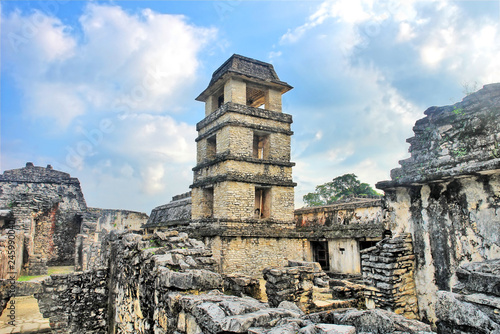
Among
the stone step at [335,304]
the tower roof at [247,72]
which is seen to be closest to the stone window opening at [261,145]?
the tower roof at [247,72]

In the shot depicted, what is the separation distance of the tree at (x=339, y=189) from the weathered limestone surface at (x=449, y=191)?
2859cm

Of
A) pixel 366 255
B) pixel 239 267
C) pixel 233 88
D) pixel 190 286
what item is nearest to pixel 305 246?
pixel 239 267

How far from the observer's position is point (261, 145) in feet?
58.8

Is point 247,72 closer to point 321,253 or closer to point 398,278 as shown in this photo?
point 321,253

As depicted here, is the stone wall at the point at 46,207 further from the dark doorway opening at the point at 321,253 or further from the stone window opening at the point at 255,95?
the dark doorway opening at the point at 321,253

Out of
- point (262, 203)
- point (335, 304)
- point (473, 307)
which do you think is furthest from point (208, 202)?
point (473, 307)

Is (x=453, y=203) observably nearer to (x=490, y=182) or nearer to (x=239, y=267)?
(x=490, y=182)

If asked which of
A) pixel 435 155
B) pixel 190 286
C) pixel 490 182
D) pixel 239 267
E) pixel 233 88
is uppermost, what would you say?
pixel 233 88

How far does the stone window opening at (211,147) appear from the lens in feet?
56.5

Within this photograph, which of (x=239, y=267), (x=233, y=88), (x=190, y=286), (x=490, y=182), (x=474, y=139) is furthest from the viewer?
(x=233, y=88)

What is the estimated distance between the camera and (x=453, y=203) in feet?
16.0

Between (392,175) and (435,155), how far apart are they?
0.85 m

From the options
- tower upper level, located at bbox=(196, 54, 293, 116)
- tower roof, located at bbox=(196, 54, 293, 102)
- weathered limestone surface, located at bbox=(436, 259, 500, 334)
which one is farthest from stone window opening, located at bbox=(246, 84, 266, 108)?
weathered limestone surface, located at bbox=(436, 259, 500, 334)

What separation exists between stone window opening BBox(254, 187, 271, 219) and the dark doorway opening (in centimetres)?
285
